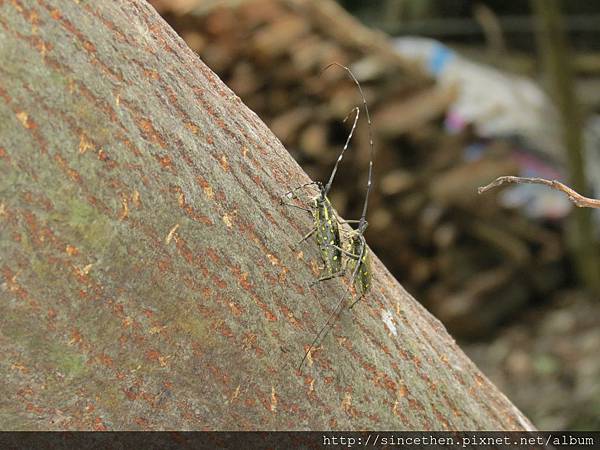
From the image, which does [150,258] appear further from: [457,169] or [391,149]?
[457,169]

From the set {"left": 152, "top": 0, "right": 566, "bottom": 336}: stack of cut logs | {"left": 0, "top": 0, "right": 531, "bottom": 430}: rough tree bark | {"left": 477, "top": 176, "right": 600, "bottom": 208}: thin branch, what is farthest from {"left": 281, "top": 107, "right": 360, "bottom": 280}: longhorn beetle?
{"left": 152, "top": 0, "right": 566, "bottom": 336}: stack of cut logs

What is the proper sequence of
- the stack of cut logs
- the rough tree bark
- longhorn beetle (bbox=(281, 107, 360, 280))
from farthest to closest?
the stack of cut logs, longhorn beetle (bbox=(281, 107, 360, 280)), the rough tree bark

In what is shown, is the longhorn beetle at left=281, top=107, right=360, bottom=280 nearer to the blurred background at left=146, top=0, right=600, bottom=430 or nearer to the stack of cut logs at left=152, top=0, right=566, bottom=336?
the blurred background at left=146, top=0, right=600, bottom=430

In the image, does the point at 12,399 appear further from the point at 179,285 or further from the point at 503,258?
the point at 503,258

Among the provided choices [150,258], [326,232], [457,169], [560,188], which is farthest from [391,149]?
[150,258]

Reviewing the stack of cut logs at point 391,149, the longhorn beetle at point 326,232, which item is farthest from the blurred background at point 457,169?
the longhorn beetle at point 326,232

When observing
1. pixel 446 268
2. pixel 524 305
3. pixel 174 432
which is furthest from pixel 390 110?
pixel 174 432
